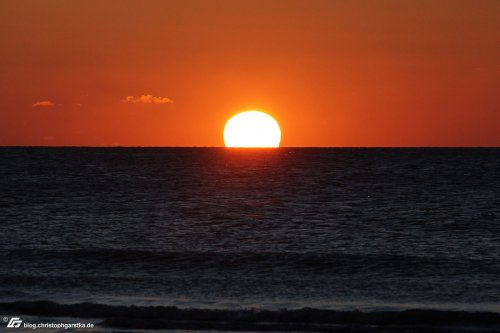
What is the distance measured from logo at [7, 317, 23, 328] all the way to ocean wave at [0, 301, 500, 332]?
98 cm

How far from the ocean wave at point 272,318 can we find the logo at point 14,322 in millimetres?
980

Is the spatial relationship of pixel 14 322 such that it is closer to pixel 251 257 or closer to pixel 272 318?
pixel 272 318

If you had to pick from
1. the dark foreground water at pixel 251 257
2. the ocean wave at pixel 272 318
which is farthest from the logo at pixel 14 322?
the dark foreground water at pixel 251 257

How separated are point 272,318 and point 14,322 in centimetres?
803

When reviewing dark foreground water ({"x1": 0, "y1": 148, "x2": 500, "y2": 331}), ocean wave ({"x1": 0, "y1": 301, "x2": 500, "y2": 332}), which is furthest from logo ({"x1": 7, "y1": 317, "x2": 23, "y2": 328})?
dark foreground water ({"x1": 0, "y1": 148, "x2": 500, "y2": 331})

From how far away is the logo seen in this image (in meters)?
22.9

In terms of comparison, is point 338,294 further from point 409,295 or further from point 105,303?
point 105,303

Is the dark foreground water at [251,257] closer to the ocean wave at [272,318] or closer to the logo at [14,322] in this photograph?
the ocean wave at [272,318]

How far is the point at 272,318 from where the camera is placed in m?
24.1

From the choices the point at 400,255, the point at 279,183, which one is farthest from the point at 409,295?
the point at 279,183

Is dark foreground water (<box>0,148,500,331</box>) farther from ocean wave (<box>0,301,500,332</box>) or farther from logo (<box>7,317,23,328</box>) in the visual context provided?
logo (<box>7,317,23,328</box>)

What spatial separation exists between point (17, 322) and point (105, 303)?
3573 millimetres

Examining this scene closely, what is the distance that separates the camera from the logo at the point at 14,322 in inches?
900

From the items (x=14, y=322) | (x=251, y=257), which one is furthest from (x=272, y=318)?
(x=251, y=257)
